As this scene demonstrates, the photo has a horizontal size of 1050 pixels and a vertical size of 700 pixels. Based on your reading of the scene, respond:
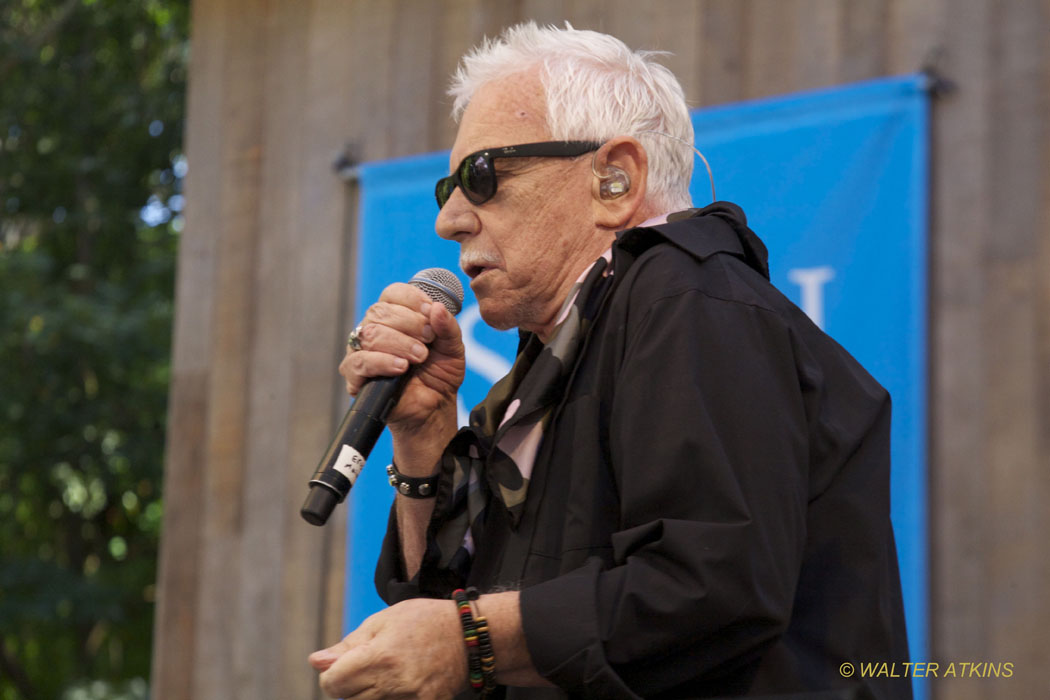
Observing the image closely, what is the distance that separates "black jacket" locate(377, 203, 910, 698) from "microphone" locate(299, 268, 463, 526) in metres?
0.21

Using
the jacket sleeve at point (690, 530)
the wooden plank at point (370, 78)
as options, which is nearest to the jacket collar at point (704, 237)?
the jacket sleeve at point (690, 530)

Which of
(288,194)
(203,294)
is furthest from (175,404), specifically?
(288,194)

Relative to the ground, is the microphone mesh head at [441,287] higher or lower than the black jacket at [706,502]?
higher

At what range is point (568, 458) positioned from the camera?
1.40 metres

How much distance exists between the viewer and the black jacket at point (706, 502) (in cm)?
117

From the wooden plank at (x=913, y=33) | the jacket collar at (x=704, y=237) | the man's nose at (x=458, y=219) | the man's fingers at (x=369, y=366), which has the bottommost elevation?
the man's fingers at (x=369, y=366)

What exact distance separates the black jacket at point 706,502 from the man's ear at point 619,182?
21 centimetres

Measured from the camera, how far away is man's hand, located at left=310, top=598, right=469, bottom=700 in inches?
46.4

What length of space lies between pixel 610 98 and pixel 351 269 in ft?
8.19

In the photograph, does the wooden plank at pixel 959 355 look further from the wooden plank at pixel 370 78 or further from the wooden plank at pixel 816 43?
the wooden plank at pixel 370 78

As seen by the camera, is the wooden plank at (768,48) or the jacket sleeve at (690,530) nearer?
the jacket sleeve at (690,530)

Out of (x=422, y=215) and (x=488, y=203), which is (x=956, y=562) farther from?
(x=422, y=215)

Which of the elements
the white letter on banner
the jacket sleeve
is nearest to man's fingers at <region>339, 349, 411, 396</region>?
the jacket sleeve

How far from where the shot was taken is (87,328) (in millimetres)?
7992
